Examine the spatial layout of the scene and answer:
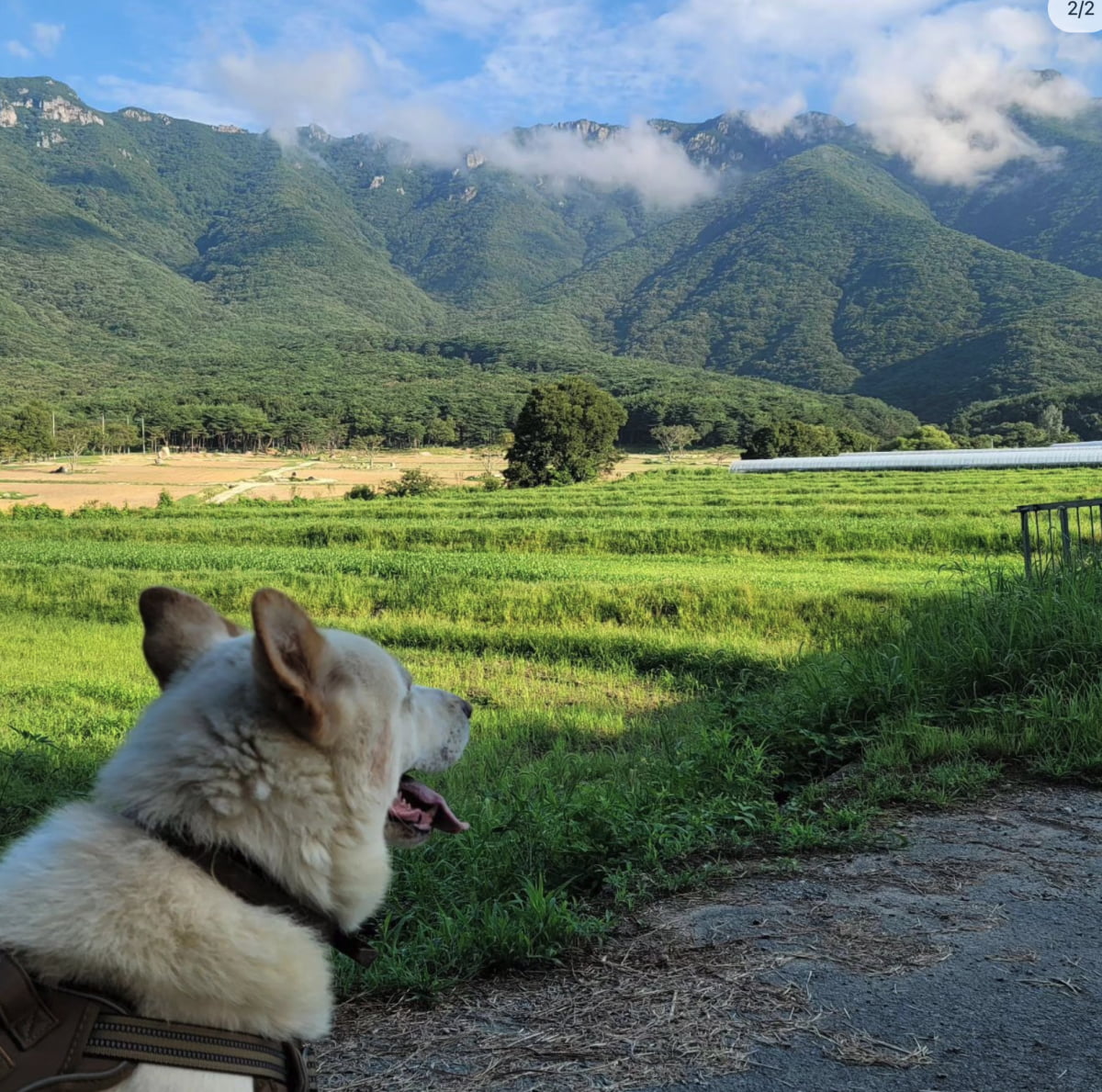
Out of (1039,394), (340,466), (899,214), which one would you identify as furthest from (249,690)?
(899,214)

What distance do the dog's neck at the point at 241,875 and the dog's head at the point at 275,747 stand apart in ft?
0.07

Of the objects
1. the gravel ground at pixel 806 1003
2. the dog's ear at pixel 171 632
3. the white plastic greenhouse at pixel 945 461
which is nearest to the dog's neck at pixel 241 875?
the dog's ear at pixel 171 632

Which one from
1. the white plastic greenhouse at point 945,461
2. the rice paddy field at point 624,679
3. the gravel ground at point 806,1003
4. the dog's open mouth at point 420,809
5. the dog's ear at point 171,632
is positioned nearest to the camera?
the dog's ear at point 171,632

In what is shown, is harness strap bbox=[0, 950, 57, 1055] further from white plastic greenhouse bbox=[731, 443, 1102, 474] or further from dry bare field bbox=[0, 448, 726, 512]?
white plastic greenhouse bbox=[731, 443, 1102, 474]

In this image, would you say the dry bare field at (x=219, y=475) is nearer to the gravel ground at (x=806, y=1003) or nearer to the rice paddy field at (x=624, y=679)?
the rice paddy field at (x=624, y=679)

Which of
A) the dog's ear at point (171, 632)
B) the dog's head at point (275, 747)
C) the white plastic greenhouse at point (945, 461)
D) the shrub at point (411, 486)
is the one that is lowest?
the dog's head at point (275, 747)

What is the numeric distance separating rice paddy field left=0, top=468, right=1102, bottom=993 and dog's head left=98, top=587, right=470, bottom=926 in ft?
4.96

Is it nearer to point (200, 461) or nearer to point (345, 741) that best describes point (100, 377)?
point (200, 461)

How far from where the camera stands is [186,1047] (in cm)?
150

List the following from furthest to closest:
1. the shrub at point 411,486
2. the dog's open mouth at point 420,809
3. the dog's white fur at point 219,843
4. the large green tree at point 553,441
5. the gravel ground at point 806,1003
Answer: the large green tree at point 553,441
the shrub at point 411,486
the gravel ground at point 806,1003
the dog's open mouth at point 420,809
the dog's white fur at point 219,843

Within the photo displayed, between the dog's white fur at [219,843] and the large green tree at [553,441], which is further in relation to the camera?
the large green tree at [553,441]

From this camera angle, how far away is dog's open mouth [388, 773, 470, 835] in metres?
2.19

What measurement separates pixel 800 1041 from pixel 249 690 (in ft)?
6.24

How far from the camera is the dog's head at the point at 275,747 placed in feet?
5.17
